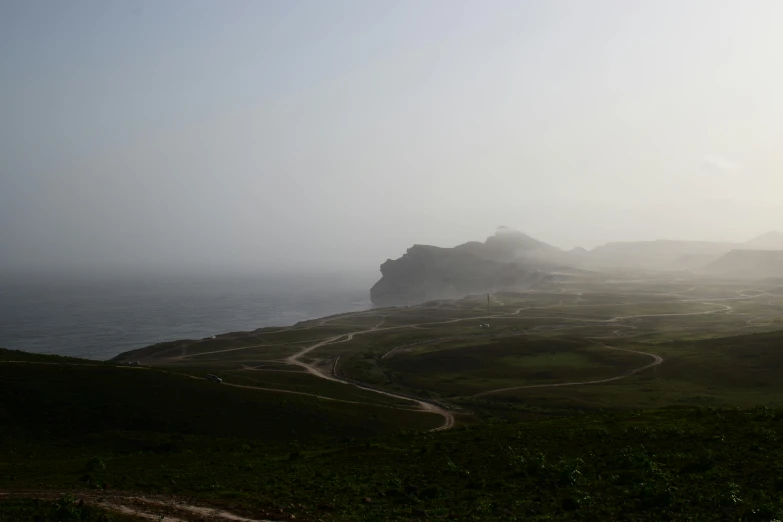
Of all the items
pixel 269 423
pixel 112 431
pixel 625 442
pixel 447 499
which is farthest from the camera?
pixel 269 423

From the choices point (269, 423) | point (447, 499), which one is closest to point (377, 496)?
point (447, 499)

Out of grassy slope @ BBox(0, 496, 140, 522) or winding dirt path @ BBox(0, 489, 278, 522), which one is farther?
winding dirt path @ BBox(0, 489, 278, 522)

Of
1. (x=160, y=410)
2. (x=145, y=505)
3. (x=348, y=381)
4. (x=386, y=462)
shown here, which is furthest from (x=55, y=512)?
(x=348, y=381)

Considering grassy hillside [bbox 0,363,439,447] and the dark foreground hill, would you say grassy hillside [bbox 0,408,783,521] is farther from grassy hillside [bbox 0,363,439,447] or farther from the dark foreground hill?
grassy hillside [bbox 0,363,439,447]

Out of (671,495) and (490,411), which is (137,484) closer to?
(671,495)

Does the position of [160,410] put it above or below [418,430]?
above

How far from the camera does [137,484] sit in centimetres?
2411

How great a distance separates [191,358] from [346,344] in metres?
36.8

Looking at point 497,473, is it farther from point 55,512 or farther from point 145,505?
point 55,512

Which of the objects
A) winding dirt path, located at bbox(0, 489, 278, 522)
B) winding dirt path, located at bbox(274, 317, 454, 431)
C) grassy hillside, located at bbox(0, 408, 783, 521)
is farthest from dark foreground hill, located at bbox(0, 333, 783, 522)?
winding dirt path, located at bbox(274, 317, 454, 431)

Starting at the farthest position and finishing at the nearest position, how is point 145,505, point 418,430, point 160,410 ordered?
point 418,430 < point 160,410 < point 145,505

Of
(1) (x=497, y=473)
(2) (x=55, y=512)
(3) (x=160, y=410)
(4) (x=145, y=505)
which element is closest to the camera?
(2) (x=55, y=512)

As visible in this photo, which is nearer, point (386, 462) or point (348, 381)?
point (386, 462)

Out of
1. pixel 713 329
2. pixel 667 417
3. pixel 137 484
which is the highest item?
pixel 137 484
